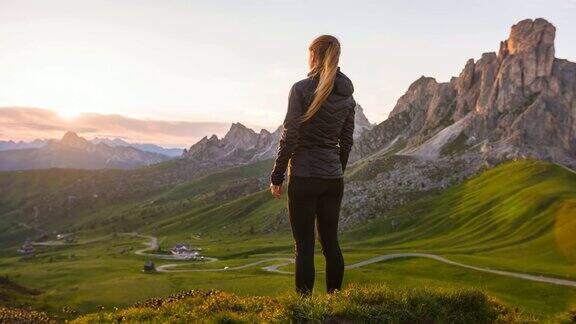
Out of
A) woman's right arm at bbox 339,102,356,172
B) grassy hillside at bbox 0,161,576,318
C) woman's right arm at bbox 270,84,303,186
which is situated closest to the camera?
woman's right arm at bbox 270,84,303,186

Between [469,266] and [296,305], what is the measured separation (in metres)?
77.3

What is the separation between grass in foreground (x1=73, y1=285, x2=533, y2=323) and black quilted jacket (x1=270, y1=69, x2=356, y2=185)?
284cm

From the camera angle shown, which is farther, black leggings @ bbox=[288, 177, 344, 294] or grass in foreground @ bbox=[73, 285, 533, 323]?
black leggings @ bbox=[288, 177, 344, 294]

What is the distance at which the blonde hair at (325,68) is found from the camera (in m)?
12.2

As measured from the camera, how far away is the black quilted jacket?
40.1ft

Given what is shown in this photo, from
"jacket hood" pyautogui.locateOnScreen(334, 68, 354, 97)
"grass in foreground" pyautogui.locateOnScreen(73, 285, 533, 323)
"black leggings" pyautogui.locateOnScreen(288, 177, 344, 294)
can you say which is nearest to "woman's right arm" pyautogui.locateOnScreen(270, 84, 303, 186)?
"black leggings" pyautogui.locateOnScreen(288, 177, 344, 294)

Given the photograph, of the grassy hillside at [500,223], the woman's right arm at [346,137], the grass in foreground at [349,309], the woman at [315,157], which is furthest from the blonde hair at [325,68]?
the grassy hillside at [500,223]

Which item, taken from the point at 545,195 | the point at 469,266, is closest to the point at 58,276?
the point at 469,266

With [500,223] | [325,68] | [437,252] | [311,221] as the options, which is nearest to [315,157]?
[311,221]

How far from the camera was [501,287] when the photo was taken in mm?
62875

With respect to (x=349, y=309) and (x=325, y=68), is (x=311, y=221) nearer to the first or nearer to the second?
(x=349, y=309)

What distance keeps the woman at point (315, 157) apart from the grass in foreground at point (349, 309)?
1.16 meters

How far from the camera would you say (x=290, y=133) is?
12.2 metres

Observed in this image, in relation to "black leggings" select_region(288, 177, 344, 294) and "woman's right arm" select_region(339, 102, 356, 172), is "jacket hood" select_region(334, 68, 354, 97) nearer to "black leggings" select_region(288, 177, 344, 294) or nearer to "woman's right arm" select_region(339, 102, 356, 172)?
"woman's right arm" select_region(339, 102, 356, 172)
